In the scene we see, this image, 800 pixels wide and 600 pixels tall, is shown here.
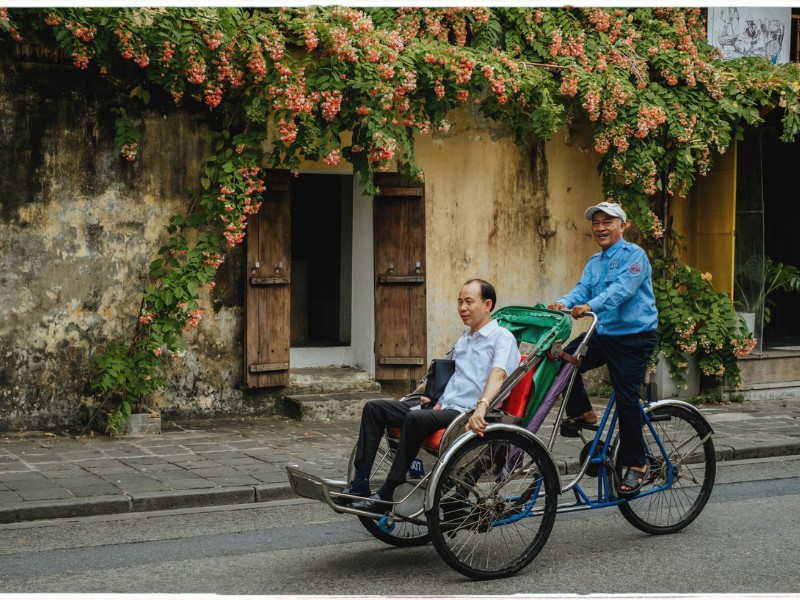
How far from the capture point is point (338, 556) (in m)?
6.32

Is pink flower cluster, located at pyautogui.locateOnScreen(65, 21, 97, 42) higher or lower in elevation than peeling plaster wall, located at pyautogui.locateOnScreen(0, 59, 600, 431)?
higher

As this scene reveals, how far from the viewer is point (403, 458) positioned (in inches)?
229

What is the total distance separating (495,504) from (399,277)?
6.56 meters

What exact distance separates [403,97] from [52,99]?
340 centimetres

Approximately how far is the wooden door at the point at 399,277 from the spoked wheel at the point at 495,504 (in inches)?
247

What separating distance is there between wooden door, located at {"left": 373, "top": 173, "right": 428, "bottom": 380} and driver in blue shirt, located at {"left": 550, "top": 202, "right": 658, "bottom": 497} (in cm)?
549

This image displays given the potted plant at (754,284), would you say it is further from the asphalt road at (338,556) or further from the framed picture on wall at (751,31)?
the asphalt road at (338,556)

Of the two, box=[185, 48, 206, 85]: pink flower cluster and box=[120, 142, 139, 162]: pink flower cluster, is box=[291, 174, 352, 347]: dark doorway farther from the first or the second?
box=[185, 48, 206, 85]: pink flower cluster

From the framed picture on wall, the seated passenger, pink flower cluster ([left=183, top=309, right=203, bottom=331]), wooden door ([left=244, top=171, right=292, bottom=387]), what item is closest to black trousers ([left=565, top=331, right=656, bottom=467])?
the seated passenger

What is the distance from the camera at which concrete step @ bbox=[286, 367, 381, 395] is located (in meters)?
12.0

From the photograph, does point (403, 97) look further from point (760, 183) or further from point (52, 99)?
point (760, 183)

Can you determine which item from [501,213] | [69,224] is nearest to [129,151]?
[69,224]

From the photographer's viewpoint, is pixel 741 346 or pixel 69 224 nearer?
pixel 69 224

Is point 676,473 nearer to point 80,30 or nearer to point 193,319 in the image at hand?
point 193,319
